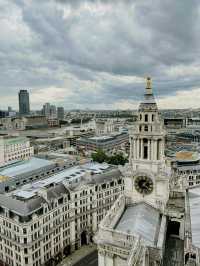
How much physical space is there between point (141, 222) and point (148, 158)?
44.5 ft

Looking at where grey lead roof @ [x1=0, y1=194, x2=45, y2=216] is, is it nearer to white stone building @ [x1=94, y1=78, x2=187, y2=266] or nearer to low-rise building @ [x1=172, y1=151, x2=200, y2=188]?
white stone building @ [x1=94, y1=78, x2=187, y2=266]

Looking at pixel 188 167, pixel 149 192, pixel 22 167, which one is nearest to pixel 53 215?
pixel 149 192

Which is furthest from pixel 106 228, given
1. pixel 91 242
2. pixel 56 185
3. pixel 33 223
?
pixel 91 242

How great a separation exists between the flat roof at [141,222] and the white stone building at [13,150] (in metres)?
104

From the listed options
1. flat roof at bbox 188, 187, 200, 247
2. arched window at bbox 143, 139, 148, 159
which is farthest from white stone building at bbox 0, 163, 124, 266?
flat roof at bbox 188, 187, 200, 247

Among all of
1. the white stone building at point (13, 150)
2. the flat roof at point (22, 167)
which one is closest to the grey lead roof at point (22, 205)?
the flat roof at point (22, 167)

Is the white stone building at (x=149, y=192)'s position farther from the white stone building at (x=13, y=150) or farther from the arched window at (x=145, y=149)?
the white stone building at (x=13, y=150)

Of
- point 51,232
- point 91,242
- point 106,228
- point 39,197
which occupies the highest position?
point 106,228

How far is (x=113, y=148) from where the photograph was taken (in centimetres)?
19900

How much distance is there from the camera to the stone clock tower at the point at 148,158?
1930 inches

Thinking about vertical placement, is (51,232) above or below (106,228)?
below

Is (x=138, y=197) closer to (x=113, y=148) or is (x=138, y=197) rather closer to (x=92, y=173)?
(x=92, y=173)

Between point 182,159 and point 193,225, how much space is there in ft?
261

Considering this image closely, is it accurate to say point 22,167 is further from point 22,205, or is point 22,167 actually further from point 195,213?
point 195,213
